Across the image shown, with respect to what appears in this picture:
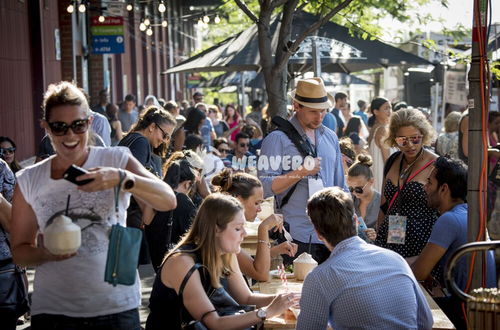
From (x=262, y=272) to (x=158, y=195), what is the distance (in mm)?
2207

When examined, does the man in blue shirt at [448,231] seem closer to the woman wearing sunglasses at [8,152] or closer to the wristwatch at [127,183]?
the wristwatch at [127,183]

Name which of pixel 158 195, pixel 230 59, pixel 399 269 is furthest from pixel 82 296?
pixel 230 59

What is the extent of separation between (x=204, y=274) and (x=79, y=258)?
1.10 metres

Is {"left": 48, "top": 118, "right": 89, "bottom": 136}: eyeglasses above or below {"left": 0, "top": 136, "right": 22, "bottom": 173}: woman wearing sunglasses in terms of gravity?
above

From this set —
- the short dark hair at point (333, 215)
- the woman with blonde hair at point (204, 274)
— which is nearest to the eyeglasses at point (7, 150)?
the woman with blonde hair at point (204, 274)

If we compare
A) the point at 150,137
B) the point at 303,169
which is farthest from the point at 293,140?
the point at 150,137

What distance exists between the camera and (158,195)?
3.63m

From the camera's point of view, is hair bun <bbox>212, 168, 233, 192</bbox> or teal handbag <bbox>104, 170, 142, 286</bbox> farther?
hair bun <bbox>212, 168, 233, 192</bbox>

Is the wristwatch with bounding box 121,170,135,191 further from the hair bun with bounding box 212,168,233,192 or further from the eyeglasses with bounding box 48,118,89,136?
the hair bun with bounding box 212,168,233,192

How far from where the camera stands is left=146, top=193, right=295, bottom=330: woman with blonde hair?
4480mm

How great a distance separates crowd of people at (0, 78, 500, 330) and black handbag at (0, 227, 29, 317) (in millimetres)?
38

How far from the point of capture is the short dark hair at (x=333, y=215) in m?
4.28

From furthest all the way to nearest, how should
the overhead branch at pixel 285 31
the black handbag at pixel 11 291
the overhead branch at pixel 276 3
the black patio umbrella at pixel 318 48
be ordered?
the black patio umbrella at pixel 318 48
the overhead branch at pixel 276 3
the overhead branch at pixel 285 31
the black handbag at pixel 11 291

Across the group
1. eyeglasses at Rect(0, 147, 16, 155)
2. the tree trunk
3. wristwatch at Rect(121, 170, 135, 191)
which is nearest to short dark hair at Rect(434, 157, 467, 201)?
wristwatch at Rect(121, 170, 135, 191)
